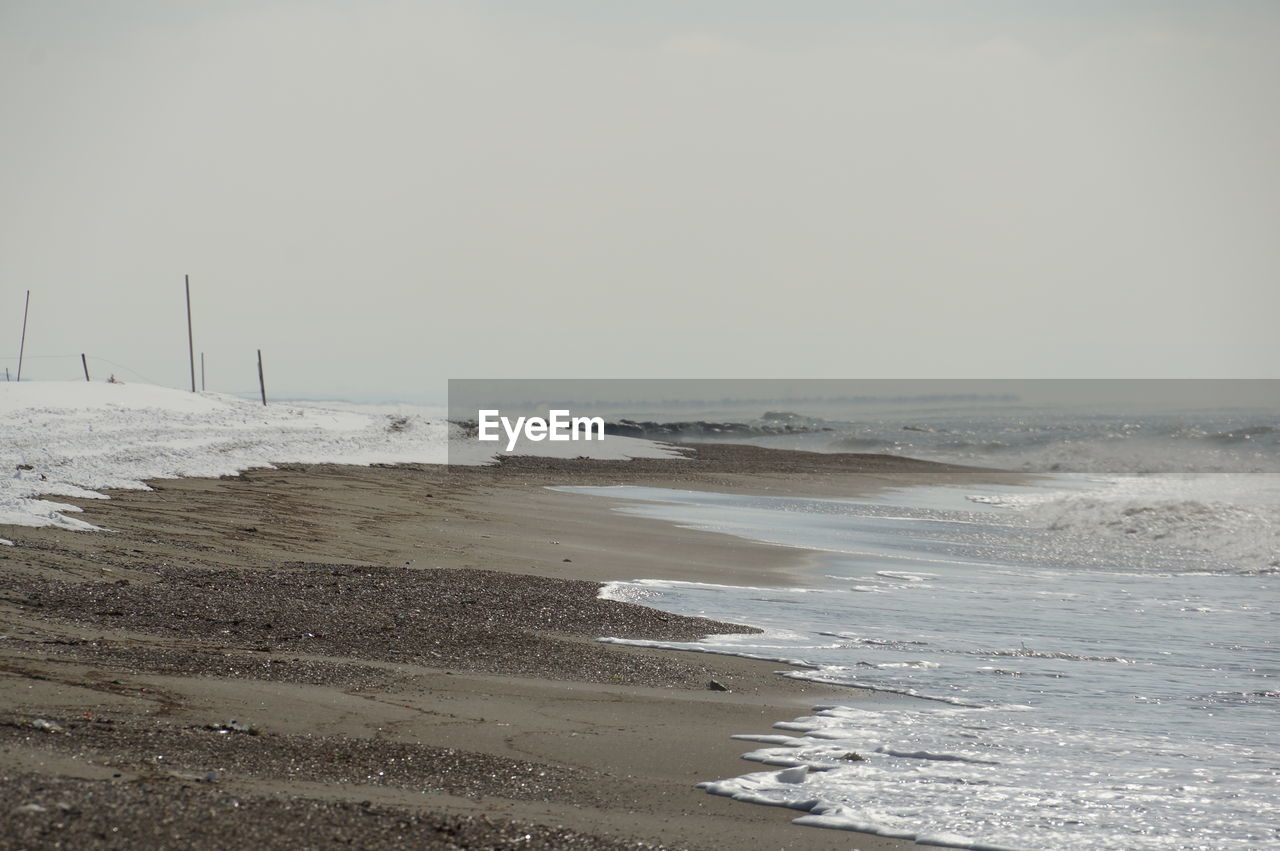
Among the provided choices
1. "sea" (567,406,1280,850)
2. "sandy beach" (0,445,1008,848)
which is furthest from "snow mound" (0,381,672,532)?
"sea" (567,406,1280,850)

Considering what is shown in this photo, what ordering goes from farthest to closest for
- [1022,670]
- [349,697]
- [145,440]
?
1. [145,440]
2. [1022,670]
3. [349,697]

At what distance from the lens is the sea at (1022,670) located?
14.8ft

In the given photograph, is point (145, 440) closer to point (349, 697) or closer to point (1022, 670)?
point (349, 697)

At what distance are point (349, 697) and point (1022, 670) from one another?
177 inches

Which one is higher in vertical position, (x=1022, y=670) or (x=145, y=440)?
(x=145, y=440)

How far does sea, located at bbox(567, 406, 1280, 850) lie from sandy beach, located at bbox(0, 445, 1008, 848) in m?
0.40

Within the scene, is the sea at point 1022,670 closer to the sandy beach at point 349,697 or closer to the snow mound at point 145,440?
the sandy beach at point 349,697

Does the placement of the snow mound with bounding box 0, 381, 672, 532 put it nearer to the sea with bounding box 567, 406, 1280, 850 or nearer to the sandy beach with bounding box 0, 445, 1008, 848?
the sandy beach with bounding box 0, 445, 1008, 848

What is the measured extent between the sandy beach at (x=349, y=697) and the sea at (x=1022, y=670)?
40 centimetres

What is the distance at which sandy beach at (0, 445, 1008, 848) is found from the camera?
12.4ft

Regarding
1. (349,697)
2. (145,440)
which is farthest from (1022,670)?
(145,440)

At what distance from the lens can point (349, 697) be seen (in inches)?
218

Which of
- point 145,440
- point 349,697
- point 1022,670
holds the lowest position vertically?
A: point 1022,670

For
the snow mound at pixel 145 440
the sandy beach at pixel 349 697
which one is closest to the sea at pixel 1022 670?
the sandy beach at pixel 349 697
